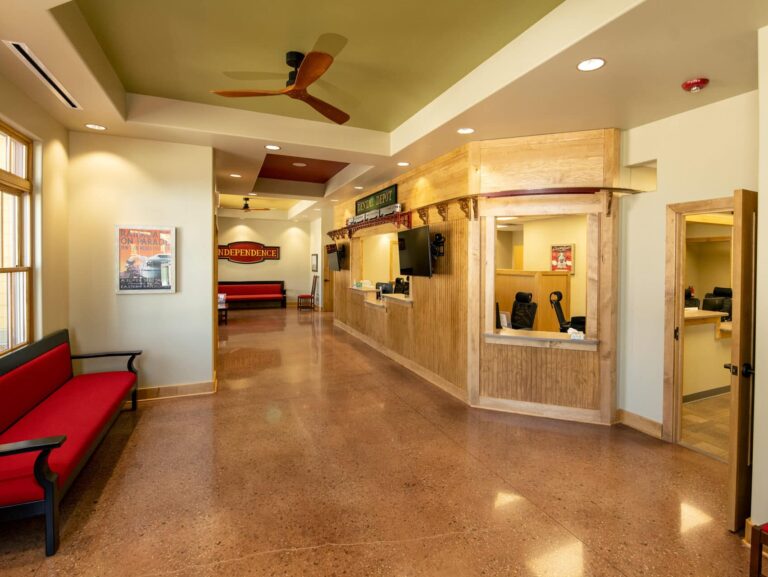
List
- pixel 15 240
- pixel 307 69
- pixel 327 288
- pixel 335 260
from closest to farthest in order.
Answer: pixel 307 69, pixel 15 240, pixel 335 260, pixel 327 288

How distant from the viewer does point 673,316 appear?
352cm

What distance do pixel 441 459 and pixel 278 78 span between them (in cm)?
356

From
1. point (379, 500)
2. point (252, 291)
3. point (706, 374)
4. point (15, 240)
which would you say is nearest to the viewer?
point (379, 500)

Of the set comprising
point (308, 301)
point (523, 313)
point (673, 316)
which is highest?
point (673, 316)

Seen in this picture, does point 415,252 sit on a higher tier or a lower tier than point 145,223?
lower

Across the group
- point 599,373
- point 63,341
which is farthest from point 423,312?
point 63,341

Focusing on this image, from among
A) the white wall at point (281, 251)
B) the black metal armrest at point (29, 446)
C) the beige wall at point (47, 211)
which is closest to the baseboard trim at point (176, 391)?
the beige wall at point (47, 211)

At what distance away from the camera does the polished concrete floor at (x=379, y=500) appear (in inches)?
81.4

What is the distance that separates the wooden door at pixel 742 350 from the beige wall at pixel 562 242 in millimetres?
4586

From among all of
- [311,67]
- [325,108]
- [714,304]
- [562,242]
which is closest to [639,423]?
[714,304]

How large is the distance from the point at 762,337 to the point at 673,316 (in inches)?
57.5

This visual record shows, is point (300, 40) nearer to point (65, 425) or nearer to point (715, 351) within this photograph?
point (65, 425)

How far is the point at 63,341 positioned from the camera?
146 inches

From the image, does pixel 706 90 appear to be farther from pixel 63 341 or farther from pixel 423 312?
pixel 63 341
